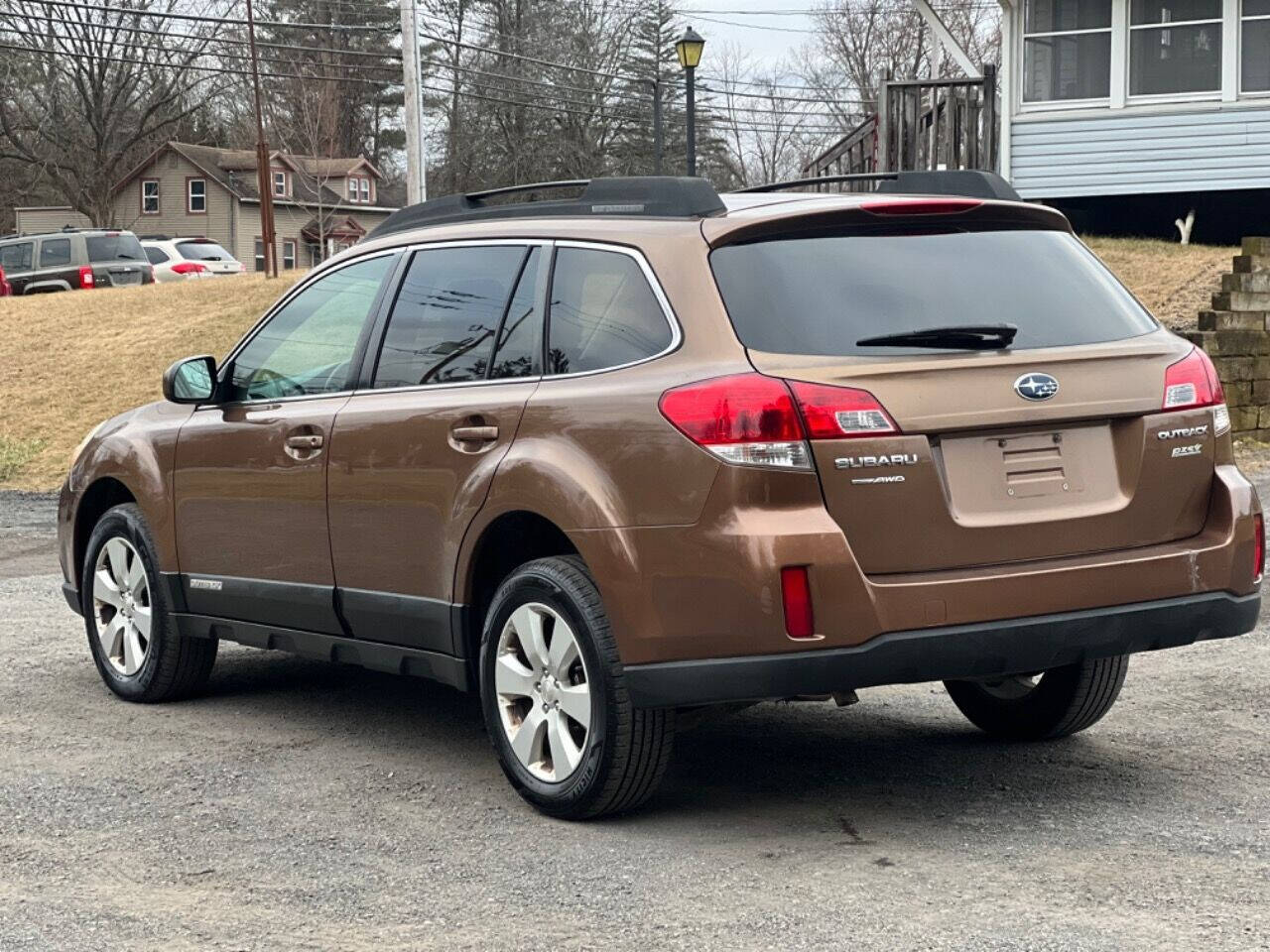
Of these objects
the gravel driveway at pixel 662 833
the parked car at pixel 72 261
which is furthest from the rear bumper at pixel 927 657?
the parked car at pixel 72 261

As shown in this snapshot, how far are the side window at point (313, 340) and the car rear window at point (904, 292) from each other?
1.70 metres

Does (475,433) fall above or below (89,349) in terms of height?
above

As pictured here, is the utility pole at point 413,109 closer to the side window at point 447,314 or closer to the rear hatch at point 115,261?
the rear hatch at point 115,261

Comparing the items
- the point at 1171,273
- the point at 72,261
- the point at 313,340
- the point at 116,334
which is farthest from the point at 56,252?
the point at 313,340

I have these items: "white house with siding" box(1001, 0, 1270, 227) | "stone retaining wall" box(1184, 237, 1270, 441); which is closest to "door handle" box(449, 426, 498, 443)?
"stone retaining wall" box(1184, 237, 1270, 441)

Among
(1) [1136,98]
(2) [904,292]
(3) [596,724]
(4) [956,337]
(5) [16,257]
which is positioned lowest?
(3) [596,724]

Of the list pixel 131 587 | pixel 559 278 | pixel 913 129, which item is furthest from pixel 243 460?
pixel 913 129

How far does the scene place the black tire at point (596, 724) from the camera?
5.21 meters

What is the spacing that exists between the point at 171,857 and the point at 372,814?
0.66 metres

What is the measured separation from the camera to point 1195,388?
550cm

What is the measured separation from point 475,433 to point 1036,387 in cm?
166

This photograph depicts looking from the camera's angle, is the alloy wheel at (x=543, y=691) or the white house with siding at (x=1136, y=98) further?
the white house with siding at (x=1136, y=98)

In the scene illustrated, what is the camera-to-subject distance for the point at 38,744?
6703 millimetres

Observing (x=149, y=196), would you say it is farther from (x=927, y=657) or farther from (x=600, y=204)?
(x=927, y=657)
